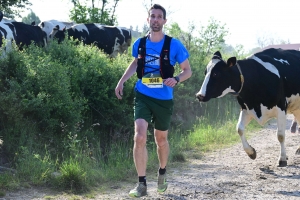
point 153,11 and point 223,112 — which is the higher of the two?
point 153,11

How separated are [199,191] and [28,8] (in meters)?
19.4

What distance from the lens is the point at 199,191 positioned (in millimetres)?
7320

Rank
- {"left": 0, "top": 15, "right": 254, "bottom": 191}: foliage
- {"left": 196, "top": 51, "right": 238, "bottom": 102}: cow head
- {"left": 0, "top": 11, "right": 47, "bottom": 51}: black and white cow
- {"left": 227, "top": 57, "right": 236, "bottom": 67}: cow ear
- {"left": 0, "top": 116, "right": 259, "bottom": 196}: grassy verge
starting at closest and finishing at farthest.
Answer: {"left": 0, "top": 116, "right": 259, "bottom": 196}: grassy verge
{"left": 0, "top": 15, "right": 254, "bottom": 191}: foliage
{"left": 196, "top": 51, "right": 238, "bottom": 102}: cow head
{"left": 227, "top": 57, "right": 236, "bottom": 67}: cow ear
{"left": 0, "top": 11, "right": 47, "bottom": 51}: black and white cow

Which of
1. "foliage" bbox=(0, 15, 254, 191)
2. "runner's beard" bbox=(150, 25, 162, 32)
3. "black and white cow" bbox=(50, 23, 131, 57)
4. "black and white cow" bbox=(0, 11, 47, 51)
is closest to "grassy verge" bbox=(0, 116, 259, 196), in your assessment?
"foliage" bbox=(0, 15, 254, 191)

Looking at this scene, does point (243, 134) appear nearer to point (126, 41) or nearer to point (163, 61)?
point (163, 61)

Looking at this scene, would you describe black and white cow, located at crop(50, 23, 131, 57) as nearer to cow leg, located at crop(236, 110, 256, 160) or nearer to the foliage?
the foliage

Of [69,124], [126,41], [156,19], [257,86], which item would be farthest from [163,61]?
[126,41]

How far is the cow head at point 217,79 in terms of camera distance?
9047mm

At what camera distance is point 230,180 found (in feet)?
26.4

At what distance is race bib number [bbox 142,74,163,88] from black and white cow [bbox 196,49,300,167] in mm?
2444

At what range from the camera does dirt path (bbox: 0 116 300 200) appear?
7039 millimetres

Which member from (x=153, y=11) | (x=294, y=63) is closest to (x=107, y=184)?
(x=153, y=11)

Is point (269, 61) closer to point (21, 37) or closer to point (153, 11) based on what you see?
point (153, 11)

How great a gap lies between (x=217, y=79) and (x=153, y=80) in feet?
9.39
